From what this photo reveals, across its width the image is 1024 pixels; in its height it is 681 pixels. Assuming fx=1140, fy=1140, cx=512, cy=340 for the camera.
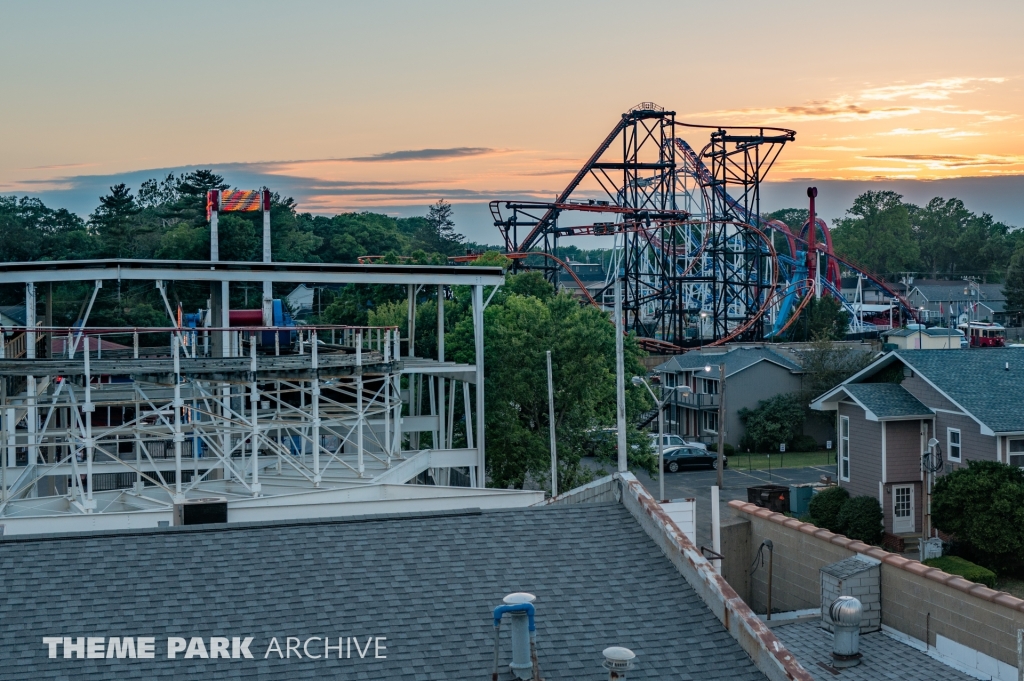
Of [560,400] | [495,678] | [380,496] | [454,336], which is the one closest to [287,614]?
[495,678]

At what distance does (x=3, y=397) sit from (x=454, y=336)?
1834cm

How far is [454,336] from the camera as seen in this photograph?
41.8 metres

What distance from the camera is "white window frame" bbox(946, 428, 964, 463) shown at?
32.7m

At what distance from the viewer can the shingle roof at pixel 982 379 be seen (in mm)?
31848

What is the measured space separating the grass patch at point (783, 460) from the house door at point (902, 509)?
15.2 meters

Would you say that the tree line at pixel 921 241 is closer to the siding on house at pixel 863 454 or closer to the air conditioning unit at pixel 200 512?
the siding on house at pixel 863 454

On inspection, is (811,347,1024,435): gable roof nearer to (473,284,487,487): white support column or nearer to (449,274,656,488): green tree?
(449,274,656,488): green tree

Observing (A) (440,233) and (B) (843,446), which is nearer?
(B) (843,446)

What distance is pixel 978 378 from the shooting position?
33969 millimetres

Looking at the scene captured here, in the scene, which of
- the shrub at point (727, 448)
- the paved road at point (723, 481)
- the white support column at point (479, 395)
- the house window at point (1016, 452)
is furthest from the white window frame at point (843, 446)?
the shrub at point (727, 448)

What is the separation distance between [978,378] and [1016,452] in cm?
305

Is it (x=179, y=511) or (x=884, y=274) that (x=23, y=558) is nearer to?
(x=179, y=511)

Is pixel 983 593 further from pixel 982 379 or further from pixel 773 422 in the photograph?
pixel 773 422

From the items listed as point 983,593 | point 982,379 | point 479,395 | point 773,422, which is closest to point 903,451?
point 982,379
